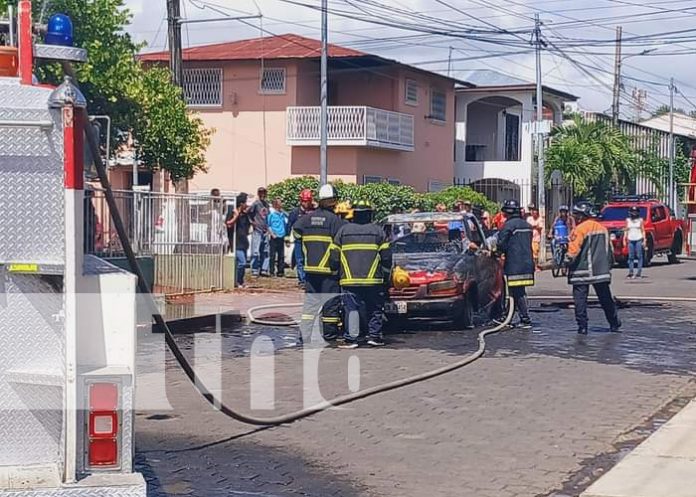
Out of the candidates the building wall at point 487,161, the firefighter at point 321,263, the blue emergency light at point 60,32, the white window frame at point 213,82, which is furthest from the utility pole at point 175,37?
the building wall at point 487,161

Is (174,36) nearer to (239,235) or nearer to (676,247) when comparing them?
(239,235)

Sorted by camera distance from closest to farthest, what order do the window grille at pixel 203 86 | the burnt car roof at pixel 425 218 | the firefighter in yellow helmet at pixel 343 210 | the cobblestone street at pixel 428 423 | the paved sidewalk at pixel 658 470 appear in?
the paved sidewalk at pixel 658 470 → the cobblestone street at pixel 428 423 → the firefighter in yellow helmet at pixel 343 210 → the burnt car roof at pixel 425 218 → the window grille at pixel 203 86

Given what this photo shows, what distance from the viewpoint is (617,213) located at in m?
32.8

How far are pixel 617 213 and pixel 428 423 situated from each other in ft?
80.3

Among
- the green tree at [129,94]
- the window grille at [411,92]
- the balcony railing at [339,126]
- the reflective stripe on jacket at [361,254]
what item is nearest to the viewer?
the reflective stripe on jacket at [361,254]

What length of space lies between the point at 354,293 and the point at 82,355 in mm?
9148

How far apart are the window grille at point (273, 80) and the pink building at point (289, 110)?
1.3 inches

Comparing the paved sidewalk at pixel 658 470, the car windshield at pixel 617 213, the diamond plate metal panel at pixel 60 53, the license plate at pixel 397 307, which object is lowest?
the paved sidewalk at pixel 658 470

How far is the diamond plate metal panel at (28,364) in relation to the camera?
4645mm

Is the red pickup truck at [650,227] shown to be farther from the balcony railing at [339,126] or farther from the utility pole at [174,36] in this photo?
the utility pole at [174,36]

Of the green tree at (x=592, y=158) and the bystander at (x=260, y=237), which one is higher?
the green tree at (x=592, y=158)

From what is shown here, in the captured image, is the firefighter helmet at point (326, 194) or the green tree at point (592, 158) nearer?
the firefighter helmet at point (326, 194)

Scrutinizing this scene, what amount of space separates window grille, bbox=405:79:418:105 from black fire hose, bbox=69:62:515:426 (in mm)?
24551

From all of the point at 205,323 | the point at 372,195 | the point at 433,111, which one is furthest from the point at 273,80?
the point at 205,323
